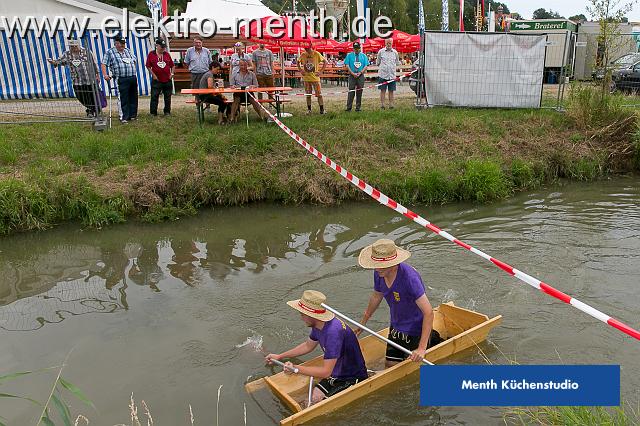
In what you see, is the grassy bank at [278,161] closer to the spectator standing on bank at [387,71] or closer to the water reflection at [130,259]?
the water reflection at [130,259]

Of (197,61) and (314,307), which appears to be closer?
(314,307)

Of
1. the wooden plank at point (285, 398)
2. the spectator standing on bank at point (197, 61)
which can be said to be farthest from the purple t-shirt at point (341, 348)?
the spectator standing on bank at point (197, 61)

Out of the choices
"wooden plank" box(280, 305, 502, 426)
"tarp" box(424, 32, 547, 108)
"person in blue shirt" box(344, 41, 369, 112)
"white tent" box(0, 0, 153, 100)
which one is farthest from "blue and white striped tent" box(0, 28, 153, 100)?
"wooden plank" box(280, 305, 502, 426)

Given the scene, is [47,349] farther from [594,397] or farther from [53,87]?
[53,87]

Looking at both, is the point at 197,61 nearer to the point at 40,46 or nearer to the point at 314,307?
the point at 40,46

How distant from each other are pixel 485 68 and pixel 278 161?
7.39 m

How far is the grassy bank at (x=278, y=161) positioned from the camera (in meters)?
10.2

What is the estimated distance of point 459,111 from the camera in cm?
1512

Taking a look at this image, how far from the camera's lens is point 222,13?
876 inches

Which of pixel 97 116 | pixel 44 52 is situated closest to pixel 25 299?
pixel 97 116

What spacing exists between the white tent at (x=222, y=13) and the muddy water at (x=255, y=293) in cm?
1276

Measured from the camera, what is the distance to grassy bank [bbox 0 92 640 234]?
10164 millimetres

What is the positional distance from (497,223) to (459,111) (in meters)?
5.85

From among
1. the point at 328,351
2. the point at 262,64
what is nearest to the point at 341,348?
the point at 328,351
